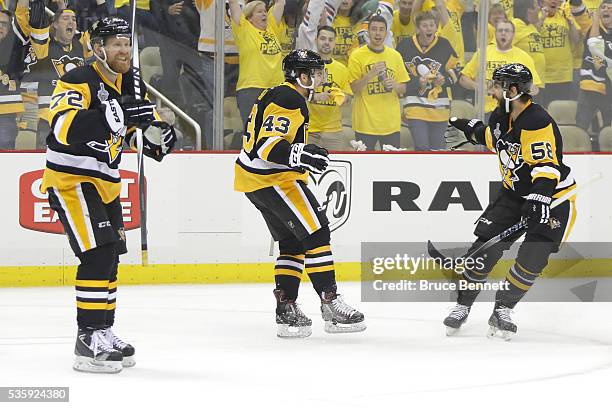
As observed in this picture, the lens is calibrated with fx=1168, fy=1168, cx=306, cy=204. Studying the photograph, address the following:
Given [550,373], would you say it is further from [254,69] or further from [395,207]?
[254,69]

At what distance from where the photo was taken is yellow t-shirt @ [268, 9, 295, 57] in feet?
26.2

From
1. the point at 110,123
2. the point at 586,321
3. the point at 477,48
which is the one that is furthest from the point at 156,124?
the point at 477,48

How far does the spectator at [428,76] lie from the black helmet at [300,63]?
2.67 metres

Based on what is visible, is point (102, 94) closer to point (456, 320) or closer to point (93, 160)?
point (93, 160)

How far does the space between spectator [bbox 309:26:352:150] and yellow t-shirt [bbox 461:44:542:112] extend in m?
0.90

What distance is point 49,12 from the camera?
24.4 ft

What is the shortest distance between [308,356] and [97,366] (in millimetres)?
964

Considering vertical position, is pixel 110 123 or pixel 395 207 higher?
pixel 110 123

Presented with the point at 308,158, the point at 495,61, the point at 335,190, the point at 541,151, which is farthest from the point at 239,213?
the point at 541,151

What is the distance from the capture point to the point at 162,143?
15.2ft

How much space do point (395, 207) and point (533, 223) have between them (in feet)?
7.54

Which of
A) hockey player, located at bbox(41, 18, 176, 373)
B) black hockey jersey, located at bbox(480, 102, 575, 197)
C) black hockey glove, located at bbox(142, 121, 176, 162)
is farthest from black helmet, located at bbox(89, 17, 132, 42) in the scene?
black hockey jersey, located at bbox(480, 102, 575, 197)

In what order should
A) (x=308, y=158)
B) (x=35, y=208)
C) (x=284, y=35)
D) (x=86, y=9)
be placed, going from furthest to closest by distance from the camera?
(x=284, y=35), (x=86, y=9), (x=35, y=208), (x=308, y=158)

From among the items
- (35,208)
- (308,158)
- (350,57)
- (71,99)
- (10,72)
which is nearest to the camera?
(71,99)
